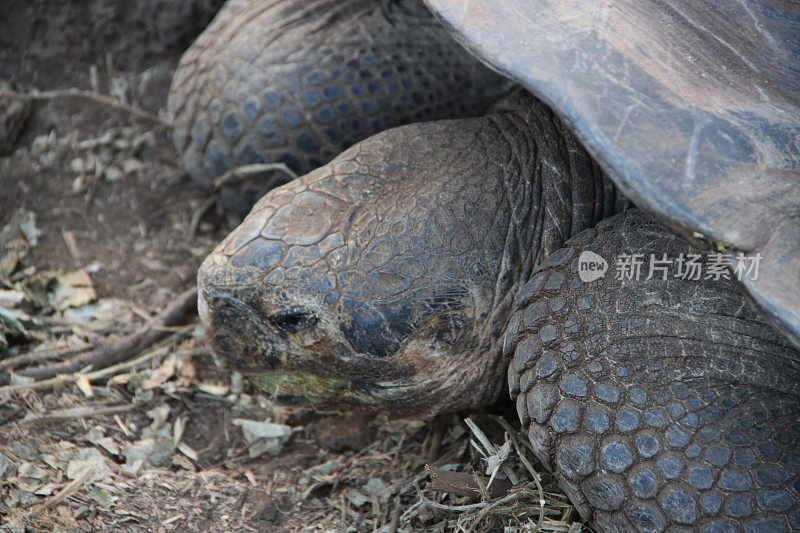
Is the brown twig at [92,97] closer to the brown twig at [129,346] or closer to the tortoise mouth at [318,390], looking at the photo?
the brown twig at [129,346]

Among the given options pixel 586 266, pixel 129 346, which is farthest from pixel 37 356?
pixel 586 266

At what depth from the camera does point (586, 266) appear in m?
1.68

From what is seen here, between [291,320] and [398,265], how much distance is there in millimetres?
281

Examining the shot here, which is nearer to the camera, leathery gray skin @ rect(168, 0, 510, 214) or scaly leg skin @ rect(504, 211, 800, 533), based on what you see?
scaly leg skin @ rect(504, 211, 800, 533)

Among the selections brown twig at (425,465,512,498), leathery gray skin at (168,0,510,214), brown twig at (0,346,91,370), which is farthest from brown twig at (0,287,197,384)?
brown twig at (425,465,512,498)

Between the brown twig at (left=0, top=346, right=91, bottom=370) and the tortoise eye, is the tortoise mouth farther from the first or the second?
the brown twig at (left=0, top=346, right=91, bottom=370)

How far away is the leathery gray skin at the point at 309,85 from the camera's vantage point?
8.00 feet

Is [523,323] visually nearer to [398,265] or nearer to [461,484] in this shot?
[398,265]

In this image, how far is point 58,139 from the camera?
3.07 meters

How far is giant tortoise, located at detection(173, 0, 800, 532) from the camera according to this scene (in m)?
1.34

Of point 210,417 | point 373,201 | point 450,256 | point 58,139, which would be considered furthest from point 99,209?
point 450,256

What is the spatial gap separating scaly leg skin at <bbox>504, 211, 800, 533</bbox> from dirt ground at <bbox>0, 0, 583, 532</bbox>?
0.23 m

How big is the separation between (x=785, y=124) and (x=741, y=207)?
288 mm

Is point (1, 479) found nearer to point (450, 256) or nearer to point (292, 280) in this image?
point (292, 280)
